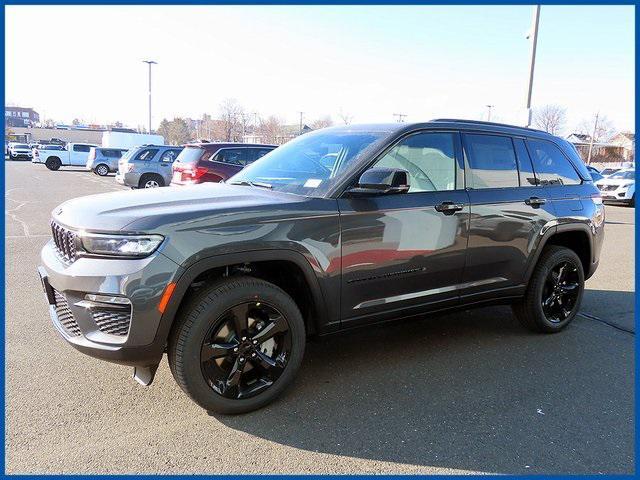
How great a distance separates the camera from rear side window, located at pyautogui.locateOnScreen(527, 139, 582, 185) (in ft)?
15.1

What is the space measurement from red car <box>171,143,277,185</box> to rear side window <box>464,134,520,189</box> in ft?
24.0

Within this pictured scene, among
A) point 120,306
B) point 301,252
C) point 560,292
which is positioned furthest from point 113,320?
point 560,292

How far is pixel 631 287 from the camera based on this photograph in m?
6.52

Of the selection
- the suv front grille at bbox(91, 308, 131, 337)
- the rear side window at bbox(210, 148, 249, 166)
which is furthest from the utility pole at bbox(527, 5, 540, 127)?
the suv front grille at bbox(91, 308, 131, 337)

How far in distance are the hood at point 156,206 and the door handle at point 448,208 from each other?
1.12m

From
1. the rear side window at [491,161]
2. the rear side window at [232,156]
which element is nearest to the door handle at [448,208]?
the rear side window at [491,161]

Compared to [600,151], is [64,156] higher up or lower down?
lower down

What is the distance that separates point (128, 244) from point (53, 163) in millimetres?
36180

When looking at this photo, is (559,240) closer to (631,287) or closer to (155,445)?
(631,287)

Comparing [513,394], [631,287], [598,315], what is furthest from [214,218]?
[631,287]

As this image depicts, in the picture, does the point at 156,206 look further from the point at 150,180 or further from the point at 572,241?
the point at 150,180

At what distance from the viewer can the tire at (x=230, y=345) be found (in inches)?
113

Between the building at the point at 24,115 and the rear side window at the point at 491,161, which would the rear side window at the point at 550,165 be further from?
the building at the point at 24,115

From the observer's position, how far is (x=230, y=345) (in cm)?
301
